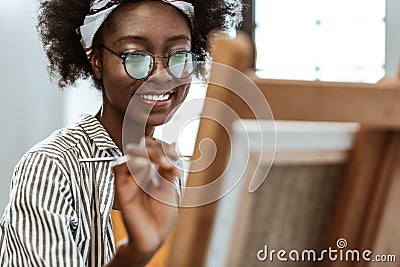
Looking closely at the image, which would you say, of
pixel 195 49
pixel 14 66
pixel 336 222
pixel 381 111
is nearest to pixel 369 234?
pixel 336 222

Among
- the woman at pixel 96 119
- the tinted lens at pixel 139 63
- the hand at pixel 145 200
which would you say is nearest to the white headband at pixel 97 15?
the woman at pixel 96 119

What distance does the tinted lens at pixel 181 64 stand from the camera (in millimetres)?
1384

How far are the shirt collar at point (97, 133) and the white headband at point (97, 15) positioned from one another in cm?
14

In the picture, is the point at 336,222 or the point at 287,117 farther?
the point at 336,222

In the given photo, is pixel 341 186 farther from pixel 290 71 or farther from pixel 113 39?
pixel 290 71

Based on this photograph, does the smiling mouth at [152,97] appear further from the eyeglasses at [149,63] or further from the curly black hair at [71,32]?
the curly black hair at [71,32]

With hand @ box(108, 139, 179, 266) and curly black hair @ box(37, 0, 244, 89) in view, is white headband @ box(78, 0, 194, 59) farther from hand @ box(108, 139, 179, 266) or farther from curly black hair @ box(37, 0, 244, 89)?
hand @ box(108, 139, 179, 266)

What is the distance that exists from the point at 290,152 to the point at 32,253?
1.69ft

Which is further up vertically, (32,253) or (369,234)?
(369,234)

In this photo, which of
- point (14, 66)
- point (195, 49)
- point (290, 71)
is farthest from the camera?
point (290, 71)

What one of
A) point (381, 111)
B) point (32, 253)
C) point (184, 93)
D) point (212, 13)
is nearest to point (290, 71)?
point (212, 13)

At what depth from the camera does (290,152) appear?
2.80 feet

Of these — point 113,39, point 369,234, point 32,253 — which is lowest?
point 32,253

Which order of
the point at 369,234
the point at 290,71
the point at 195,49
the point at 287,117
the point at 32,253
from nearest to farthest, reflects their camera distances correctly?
the point at 287,117 → the point at 369,234 → the point at 32,253 → the point at 195,49 → the point at 290,71
